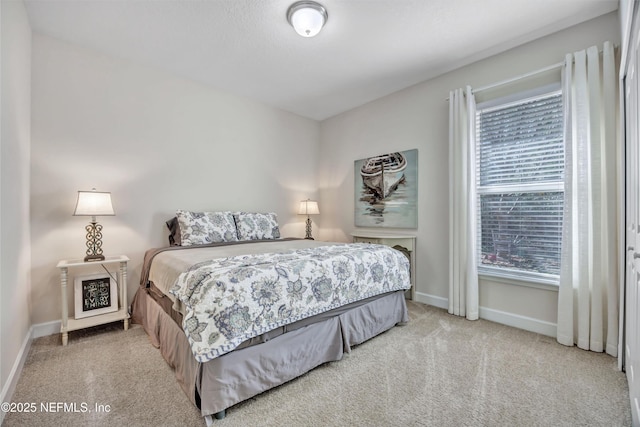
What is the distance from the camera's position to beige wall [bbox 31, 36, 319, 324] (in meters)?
2.47

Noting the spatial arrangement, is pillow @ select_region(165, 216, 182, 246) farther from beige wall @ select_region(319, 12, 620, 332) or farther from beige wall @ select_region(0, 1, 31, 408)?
beige wall @ select_region(319, 12, 620, 332)

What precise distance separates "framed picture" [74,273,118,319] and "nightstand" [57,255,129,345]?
36 millimetres

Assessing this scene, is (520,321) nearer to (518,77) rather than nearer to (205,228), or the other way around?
(518,77)

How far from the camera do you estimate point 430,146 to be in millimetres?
3252

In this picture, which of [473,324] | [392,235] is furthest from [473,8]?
[473,324]

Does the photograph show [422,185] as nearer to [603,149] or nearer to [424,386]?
[603,149]

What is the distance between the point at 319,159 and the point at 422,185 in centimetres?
189

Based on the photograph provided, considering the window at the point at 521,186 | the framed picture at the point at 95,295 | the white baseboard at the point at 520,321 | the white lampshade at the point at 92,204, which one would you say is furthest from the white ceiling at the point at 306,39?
the white baseboard at the point at 520,321

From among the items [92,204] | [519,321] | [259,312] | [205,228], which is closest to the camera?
[259,312]

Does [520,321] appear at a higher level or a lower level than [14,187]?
lower

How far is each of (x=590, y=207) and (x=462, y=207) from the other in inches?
36.1

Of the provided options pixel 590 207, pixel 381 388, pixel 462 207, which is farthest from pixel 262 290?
pixel 590 207

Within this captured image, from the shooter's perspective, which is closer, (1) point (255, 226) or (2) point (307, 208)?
(1) point (255, 226)

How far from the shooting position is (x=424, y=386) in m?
1.72
